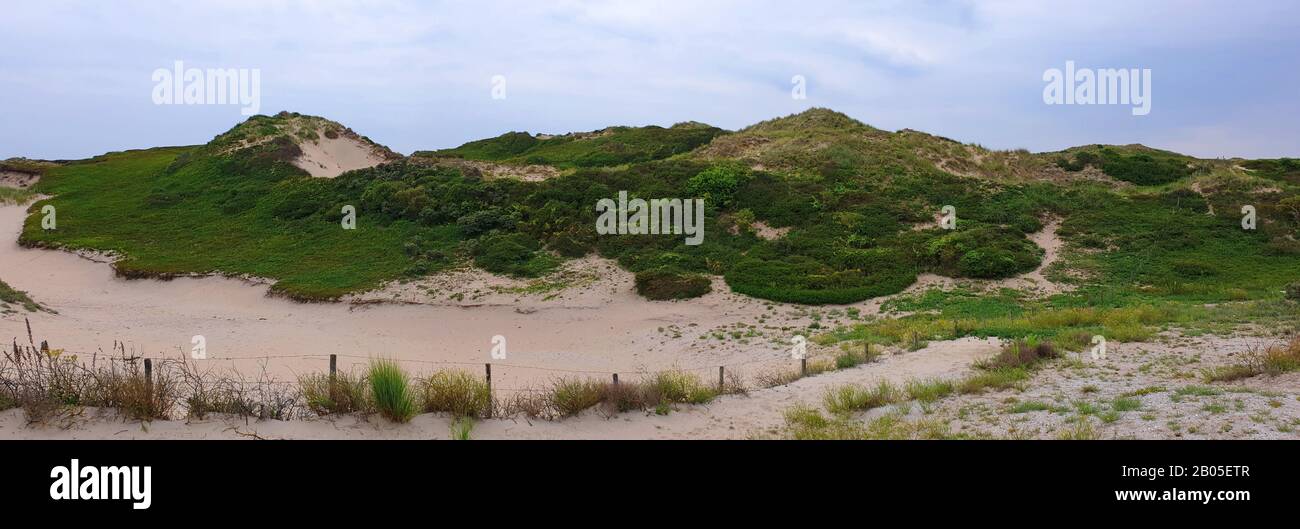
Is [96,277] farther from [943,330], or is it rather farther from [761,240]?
[943,330]

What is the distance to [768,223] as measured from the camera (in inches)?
1160

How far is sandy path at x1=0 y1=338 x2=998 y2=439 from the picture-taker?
7.38 meters

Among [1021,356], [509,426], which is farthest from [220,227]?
[1021,356]

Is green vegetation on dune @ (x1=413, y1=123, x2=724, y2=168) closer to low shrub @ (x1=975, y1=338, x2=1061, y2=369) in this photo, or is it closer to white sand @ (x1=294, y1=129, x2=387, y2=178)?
white sand @ (x1=294, y1=129, x2=387, y2=178)

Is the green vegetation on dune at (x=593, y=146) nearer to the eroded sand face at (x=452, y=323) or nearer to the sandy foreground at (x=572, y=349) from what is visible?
the eroded sand face at (x=452, y=323)

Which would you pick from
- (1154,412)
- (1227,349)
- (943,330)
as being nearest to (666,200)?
(943,330)

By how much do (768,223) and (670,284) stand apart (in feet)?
26.2

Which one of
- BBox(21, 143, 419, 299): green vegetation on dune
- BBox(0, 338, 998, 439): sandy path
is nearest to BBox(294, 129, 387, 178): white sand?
BBox(21, 143, 419, 299): green vegetation on dune

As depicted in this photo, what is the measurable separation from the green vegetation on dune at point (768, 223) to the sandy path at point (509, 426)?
869 cm

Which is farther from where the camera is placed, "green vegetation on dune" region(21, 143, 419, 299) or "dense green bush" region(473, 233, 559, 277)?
"green vegetation on dune" region(21, 143, 419, 299)

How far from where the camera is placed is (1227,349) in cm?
1230

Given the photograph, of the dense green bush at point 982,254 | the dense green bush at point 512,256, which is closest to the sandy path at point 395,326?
the dense green bush at point 512,256

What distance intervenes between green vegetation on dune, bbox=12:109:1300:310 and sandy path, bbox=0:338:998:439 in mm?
8689

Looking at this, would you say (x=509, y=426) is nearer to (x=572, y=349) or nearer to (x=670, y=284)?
(x=572, y=349)
